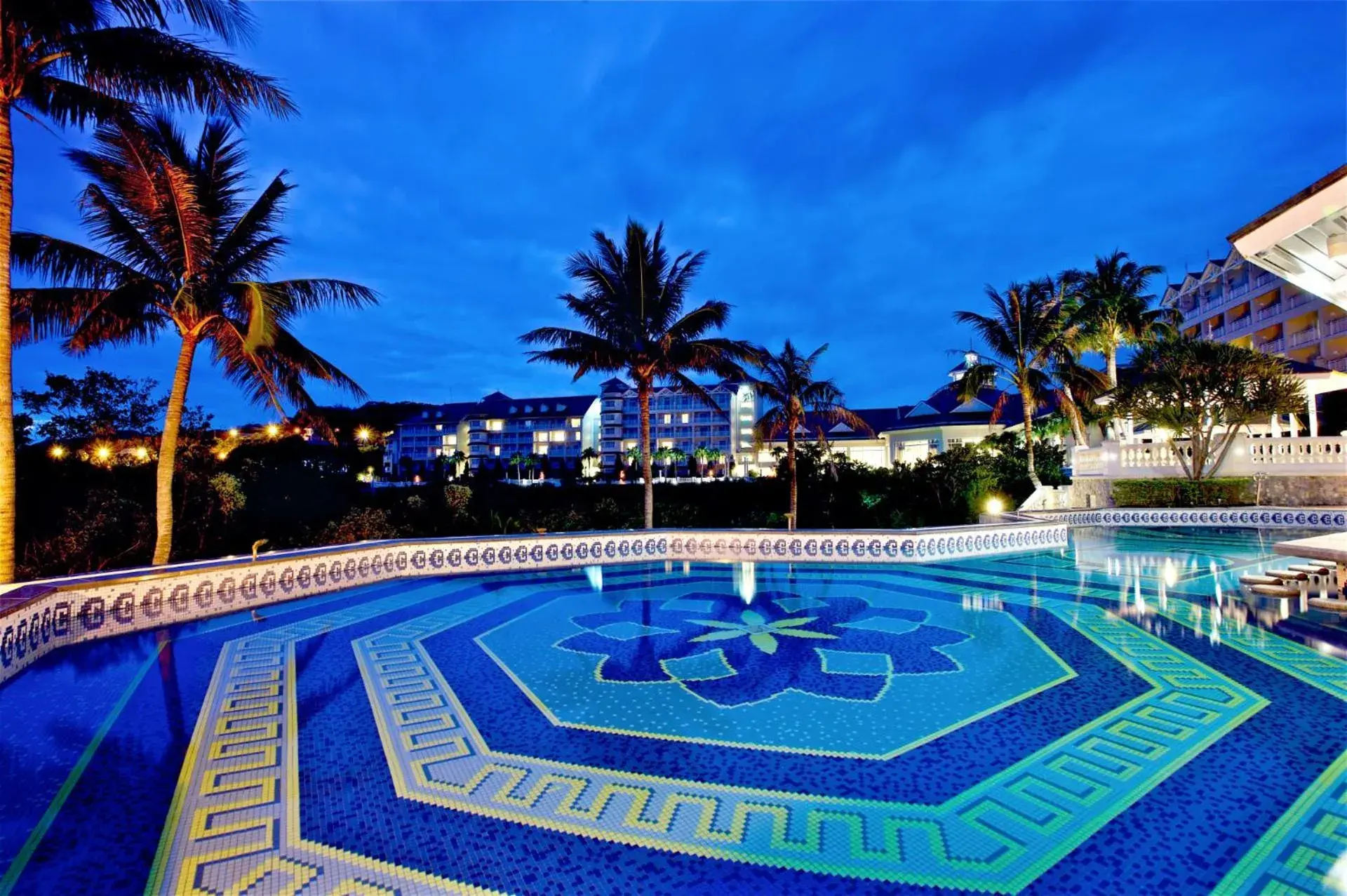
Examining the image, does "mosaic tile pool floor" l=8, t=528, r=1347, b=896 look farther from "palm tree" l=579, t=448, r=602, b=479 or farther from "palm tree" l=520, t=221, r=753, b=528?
"palm tree" l=579, t=448, r=602, b=479

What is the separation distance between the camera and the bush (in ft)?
58.2

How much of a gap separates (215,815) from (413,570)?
8.46 meters

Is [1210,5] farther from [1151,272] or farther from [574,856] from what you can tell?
[574,856]

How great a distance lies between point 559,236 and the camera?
98.4 m

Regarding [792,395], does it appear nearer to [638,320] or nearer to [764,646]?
[638,320]

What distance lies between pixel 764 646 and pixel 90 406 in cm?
2101

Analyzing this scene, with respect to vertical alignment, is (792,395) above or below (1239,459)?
above

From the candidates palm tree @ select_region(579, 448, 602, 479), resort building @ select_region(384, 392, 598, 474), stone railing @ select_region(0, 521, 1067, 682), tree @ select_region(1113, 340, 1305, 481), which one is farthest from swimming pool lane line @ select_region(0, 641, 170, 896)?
resort building @ select_region(384, 392, 598, 474)

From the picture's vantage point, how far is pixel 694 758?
3.93 m

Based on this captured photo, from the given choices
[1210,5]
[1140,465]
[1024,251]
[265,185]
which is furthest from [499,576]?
[1024,251]

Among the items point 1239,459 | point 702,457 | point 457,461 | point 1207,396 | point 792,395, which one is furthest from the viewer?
point 702,457

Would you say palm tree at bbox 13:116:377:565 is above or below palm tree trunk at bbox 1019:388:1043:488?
above

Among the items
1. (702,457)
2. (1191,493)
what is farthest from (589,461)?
(1191,493)

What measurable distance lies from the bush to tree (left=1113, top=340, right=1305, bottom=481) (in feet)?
1.71
